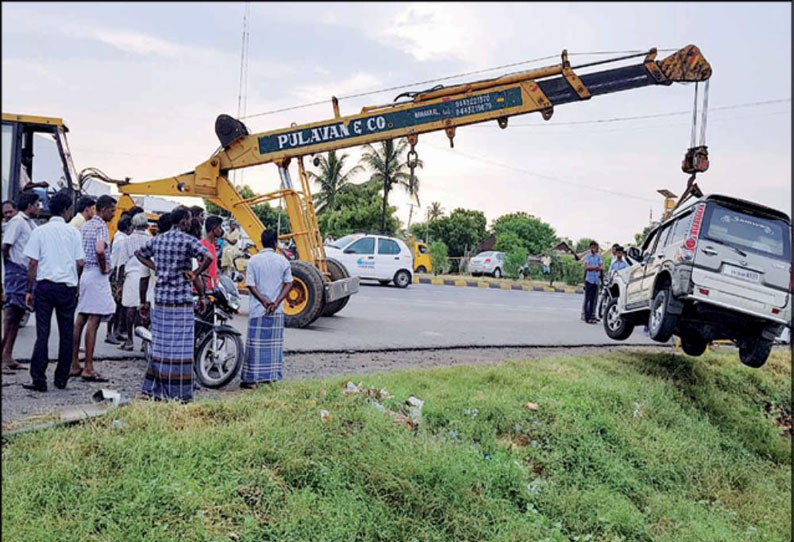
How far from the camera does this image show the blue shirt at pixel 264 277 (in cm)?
654

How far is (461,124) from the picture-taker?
998 centimetres

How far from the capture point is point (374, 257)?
20.0 meters

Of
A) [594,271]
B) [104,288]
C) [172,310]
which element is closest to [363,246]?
[594,271]

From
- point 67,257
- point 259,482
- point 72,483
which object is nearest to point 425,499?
point 259,482

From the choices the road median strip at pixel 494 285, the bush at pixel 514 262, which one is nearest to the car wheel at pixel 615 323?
the road median strip at pixel 494 285

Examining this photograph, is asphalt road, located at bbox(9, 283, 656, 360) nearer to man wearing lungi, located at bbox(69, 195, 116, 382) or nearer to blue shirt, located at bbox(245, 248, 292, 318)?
man wearing lungi, located at bbox(69, 195, 116, 382)

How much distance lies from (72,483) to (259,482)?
1.17m

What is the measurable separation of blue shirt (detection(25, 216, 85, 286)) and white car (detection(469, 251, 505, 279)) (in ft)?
88.2

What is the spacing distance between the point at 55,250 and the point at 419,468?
3.48 meters

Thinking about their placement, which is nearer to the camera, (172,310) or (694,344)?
(172,310)

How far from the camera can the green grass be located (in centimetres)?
407

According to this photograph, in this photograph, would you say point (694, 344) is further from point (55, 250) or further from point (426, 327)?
point (55, 250)

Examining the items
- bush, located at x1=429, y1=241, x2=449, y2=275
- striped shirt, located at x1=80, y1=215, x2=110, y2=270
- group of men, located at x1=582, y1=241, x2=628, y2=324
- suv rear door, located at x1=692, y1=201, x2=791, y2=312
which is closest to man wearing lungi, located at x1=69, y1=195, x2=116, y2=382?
striped shirt, located at x1=80, y1=215, x2=110, y2=270

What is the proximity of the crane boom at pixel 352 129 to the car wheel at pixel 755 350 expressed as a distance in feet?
11.9
